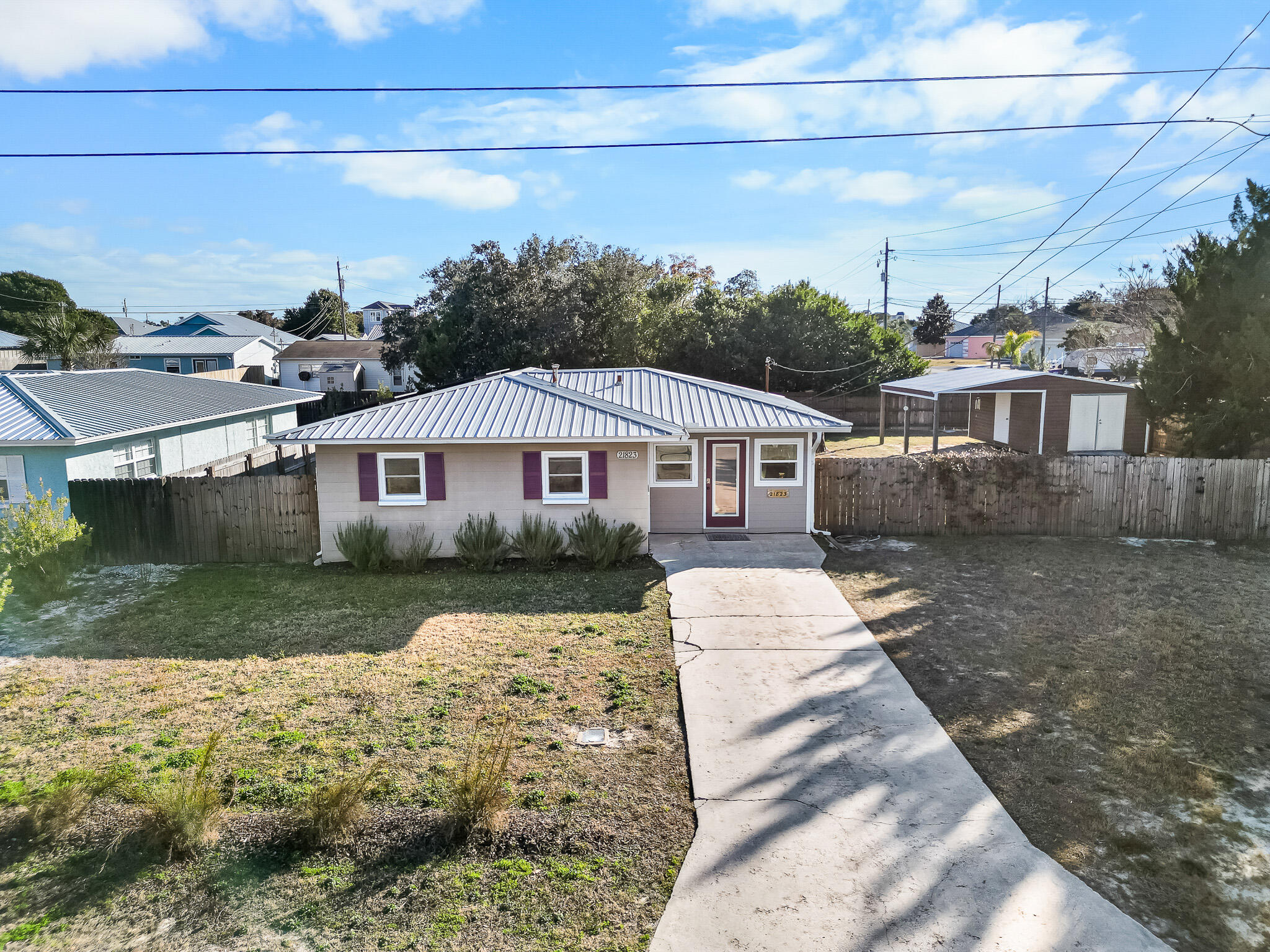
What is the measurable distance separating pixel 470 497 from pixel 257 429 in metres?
14.1

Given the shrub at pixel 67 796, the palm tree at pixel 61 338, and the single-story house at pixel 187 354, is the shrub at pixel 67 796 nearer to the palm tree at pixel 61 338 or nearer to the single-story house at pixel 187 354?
the palm tree at pixel 61 338

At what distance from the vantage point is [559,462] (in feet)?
47.6

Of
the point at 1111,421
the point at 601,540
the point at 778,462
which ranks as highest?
the point at 1111,421

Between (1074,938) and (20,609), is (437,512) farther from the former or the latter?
(1074,938)

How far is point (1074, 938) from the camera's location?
4848 mm

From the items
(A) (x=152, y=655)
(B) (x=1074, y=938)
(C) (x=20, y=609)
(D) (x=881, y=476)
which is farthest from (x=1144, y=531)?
(C) (x=20, y=609)

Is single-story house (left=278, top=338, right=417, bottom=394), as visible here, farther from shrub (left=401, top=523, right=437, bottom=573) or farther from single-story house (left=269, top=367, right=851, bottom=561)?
shrub (left=401, top=523, right=437, bottom=573)

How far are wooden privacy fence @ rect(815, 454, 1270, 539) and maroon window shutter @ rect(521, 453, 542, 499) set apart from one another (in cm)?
566

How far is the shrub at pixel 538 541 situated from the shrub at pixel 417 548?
145cm

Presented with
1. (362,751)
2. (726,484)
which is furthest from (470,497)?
(362,751)

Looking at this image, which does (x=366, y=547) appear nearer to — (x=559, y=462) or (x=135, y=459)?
(x=559, y=462)

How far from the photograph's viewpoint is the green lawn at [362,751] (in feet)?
16.8

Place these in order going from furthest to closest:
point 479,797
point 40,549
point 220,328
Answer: point 220,328, point 40,549, point 479,797

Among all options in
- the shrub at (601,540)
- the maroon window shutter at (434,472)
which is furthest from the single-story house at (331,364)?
the shrub at (601,540)
